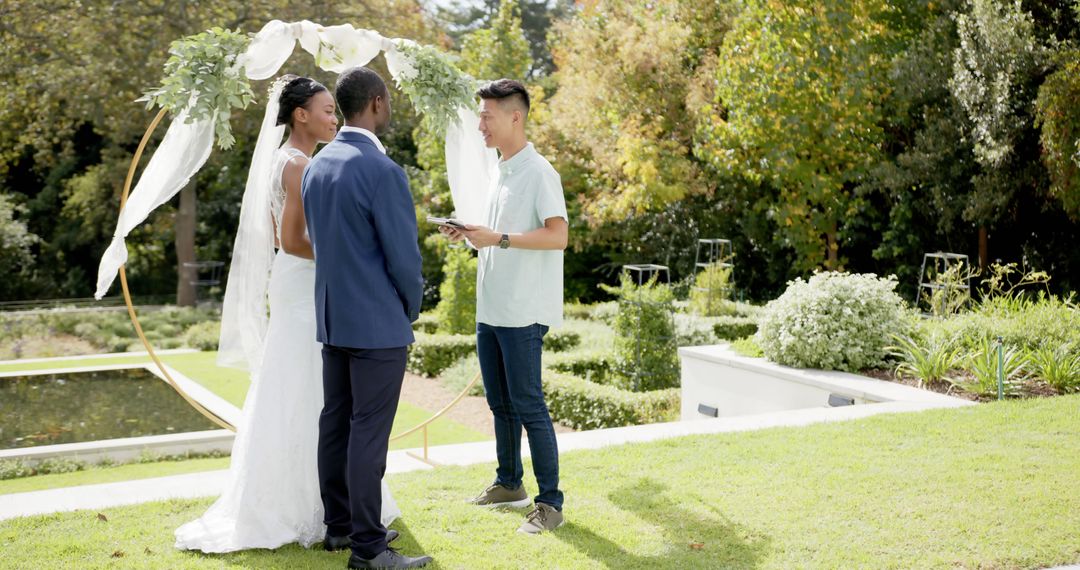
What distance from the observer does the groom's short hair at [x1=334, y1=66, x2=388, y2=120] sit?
3.62m

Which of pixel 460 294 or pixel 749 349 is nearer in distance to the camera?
pixel 749 349

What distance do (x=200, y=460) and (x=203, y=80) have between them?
380cm

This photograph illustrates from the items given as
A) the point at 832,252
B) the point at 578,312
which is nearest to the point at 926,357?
the point at 832,252

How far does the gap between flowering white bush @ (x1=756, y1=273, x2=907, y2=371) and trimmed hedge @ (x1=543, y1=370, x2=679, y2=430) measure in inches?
43.0

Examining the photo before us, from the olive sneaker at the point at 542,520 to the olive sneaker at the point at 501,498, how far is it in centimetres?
33

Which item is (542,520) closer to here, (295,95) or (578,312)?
(295,95)

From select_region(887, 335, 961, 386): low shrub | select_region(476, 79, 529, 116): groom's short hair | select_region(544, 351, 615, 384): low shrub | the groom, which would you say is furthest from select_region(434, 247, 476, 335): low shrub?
the groom

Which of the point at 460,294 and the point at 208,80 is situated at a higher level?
the point at 208,80

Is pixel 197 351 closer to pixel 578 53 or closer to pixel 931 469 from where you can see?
pixel 578 53

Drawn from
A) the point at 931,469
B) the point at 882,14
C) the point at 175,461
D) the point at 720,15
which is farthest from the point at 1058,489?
the point at 720,15

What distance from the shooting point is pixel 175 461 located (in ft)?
24.3

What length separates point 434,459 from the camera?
5520 millimetres

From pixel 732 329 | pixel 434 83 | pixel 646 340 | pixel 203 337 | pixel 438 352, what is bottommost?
pixel 203 337

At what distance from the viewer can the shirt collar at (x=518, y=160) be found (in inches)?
165
